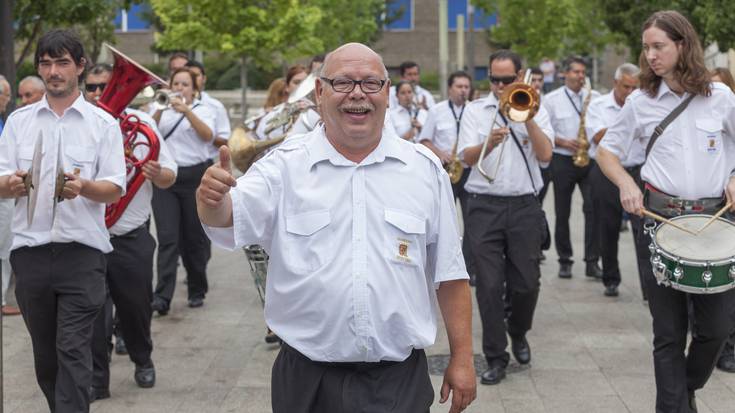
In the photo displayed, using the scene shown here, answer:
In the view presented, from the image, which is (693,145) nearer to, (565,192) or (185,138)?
(185,138)

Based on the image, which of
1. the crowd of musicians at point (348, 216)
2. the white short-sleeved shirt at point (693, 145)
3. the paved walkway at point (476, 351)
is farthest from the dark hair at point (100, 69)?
the white short-sleeved shirt at point (693, 145)

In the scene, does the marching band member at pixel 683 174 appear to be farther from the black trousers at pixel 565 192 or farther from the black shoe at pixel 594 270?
the black trousers at pixel 565 192

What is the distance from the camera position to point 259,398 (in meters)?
6.79

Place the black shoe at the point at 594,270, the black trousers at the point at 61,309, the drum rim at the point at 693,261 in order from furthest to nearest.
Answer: the black shoe at the point at 594,270 → the black trousers at the point at 61,309 → the drum rim at the point at 693,261

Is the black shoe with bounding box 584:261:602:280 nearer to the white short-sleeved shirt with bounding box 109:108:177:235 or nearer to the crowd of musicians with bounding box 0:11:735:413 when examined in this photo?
the crowd of musicians with bounding box 0:11:735:413

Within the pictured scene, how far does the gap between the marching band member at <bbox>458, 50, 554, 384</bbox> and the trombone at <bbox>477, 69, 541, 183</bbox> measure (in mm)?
46

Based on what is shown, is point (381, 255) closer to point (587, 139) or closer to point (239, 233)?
point (239, 233)

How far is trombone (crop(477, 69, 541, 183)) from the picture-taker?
23.0 feet

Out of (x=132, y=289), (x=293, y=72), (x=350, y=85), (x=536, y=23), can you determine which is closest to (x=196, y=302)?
(x=293, y=72)

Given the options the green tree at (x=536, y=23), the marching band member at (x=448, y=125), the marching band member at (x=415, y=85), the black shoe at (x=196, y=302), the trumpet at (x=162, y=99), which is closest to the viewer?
the trumpet at (x=162, y=99)

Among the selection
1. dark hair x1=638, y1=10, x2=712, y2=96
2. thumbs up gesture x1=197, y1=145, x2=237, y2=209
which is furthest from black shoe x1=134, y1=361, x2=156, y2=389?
thumbs up gesture x1=197, y1=145, x2=237, y2=209

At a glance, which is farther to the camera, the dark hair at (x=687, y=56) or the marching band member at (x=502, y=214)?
the marching band member at (x=502, y=214)

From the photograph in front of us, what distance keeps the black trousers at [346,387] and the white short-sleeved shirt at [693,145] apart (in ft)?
7.63

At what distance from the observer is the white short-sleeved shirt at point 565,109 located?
36.8 ft
